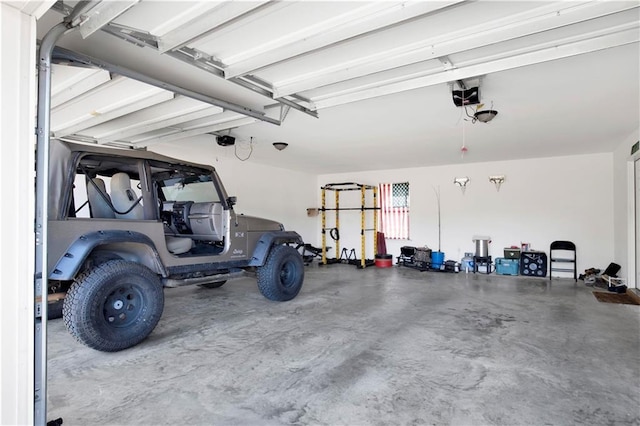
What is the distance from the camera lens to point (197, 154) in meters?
6.25

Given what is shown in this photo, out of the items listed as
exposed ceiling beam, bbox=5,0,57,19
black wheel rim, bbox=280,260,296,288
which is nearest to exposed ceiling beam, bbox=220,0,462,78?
exposed ceiling beam, bbox=5,0,57,19

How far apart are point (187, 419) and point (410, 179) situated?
24.1ft

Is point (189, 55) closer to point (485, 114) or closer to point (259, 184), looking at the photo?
point (485, 114)

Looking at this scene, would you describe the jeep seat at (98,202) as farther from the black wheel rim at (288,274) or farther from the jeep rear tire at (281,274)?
the black wheel rim at (288,274)

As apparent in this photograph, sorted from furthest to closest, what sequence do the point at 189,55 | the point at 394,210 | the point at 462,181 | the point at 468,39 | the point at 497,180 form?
the point at 394,210, the point at 462,181, the point at 497,180, the point at 189,55, the point at 468,39

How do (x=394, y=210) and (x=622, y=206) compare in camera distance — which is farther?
(x=394, y=210)

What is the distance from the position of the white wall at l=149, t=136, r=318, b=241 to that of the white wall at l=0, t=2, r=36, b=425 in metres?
3.96

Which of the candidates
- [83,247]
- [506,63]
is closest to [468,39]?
[506,63]

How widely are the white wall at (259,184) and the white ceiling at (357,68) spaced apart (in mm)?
929

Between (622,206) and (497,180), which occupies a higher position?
(497,180)

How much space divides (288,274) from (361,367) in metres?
2.31

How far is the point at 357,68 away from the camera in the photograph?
2.42 m

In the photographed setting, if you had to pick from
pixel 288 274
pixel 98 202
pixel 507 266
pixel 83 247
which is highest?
pixel 98 202

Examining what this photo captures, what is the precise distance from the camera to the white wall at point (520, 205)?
641cm
